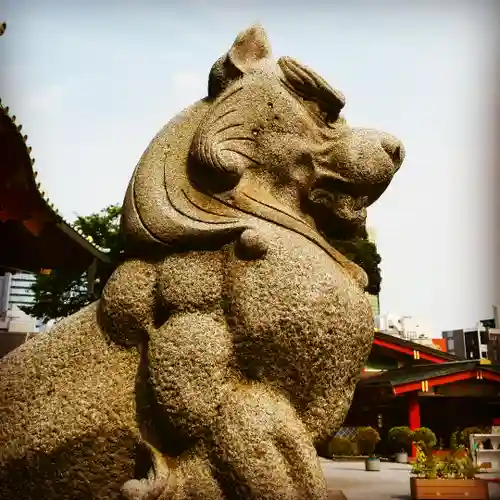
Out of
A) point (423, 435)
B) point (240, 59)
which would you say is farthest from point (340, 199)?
point (423, 435)

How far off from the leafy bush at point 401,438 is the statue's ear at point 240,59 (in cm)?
1275

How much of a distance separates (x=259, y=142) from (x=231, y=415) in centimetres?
128

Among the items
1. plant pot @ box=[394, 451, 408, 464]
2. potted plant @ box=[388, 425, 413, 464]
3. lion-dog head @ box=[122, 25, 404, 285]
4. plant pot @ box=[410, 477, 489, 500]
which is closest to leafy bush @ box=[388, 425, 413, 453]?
potted plant @ box=[388, 425, 413, 464]

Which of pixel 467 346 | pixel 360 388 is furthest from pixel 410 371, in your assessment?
pixel 467 346

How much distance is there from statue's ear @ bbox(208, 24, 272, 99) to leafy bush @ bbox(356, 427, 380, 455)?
1345 cm

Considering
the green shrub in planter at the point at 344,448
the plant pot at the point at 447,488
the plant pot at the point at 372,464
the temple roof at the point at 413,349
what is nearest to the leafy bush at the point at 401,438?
the green shrub in planter at the point at 344,448

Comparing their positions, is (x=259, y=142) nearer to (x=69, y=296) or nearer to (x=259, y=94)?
(x=259, y=94)

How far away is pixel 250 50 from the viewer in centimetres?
288

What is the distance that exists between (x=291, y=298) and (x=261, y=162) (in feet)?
2.53

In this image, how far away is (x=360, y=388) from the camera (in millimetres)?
15602

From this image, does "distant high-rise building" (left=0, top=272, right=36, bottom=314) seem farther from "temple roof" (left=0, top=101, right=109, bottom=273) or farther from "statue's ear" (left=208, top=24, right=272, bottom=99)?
"statue's ear" (left=208, top=24, right=272, bottom=99)

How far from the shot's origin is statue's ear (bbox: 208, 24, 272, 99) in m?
2.80

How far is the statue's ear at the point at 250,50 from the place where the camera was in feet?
9.23

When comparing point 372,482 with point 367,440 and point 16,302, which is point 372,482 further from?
point 16,302
